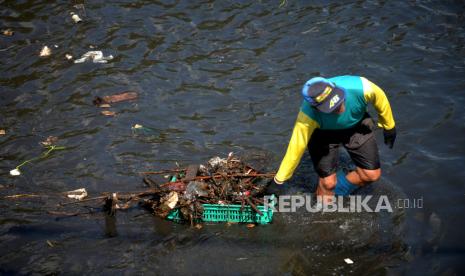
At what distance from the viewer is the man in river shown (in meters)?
5.42

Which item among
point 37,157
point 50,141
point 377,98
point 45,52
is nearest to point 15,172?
point 37,157

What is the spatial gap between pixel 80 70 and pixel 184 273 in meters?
5.76

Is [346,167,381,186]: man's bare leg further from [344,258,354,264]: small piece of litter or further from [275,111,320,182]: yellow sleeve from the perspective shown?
[344,258,354,264]: small piece of litter

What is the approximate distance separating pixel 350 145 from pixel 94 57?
6.35 metres

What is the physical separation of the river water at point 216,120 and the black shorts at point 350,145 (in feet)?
2.77

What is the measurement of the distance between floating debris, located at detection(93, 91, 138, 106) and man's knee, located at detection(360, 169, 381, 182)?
481 centimetres

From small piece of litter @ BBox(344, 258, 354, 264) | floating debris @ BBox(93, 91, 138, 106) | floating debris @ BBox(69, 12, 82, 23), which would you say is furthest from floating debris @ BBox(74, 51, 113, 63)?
small piece of litter @ BBox(344, 258, 354, 264)

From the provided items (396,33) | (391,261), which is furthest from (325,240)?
(396,33)

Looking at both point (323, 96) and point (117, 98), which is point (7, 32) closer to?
point (117, 98)

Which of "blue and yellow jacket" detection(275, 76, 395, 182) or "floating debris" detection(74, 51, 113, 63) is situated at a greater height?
"blue and yellow jacket" detection(275, 76, 395, 182)

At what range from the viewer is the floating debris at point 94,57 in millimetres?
10047

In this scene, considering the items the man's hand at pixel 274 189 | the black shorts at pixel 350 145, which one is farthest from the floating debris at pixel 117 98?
the black shorts at pixel 350 145

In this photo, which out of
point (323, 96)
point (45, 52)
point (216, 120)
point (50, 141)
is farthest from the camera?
point (45, 52)

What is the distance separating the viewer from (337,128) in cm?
590
